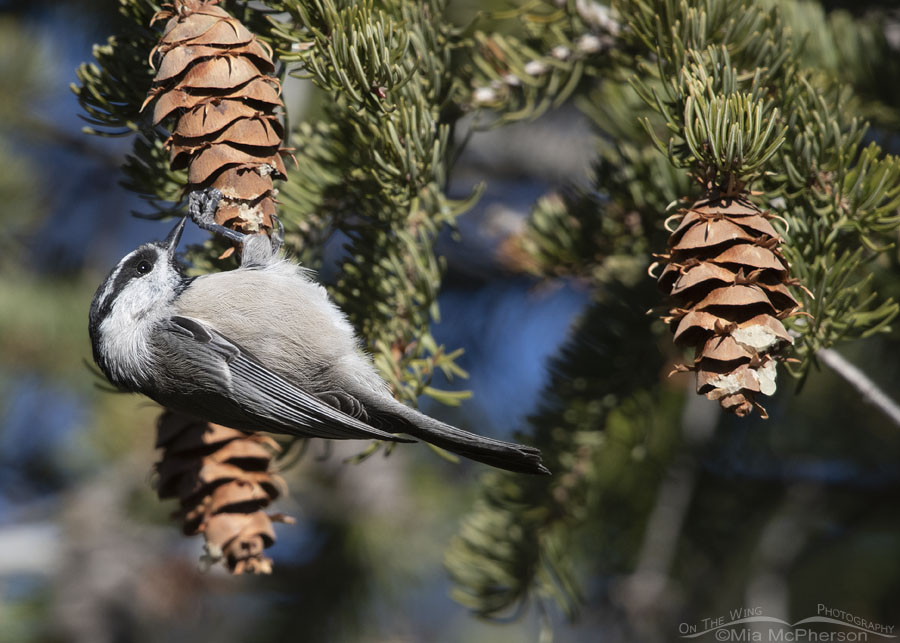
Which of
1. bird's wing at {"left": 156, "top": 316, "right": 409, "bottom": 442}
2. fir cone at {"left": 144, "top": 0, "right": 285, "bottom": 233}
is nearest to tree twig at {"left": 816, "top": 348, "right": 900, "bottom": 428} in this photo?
bird's wing at {"left": 156, "top": 316, "right": 409, "bottom": 442}

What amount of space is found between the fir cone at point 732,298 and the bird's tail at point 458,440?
1.10 ft

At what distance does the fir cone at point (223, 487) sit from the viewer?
132 centimetres

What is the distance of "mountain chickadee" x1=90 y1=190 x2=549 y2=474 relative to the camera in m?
1.42

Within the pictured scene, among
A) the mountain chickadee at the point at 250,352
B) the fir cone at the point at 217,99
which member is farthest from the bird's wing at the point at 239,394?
the fir cone at the point at 217,99

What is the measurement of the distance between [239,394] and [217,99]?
53cm

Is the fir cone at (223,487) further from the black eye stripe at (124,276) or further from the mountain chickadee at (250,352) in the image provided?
the black eye stripe at (124,276)

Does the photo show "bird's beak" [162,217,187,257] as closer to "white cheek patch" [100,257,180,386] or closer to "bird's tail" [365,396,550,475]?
"white cheek patch" [100,257,180,386]

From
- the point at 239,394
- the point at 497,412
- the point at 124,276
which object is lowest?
the point at 239,394

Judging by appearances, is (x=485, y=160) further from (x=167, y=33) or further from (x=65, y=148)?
(x=167, y=33)

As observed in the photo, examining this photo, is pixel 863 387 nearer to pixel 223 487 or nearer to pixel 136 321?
pixel 223 487

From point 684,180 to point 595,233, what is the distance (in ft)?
0.64

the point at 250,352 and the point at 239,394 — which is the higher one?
the point at 250,352

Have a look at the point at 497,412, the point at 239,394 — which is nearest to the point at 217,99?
the point at 239,394

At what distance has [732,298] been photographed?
103cm
